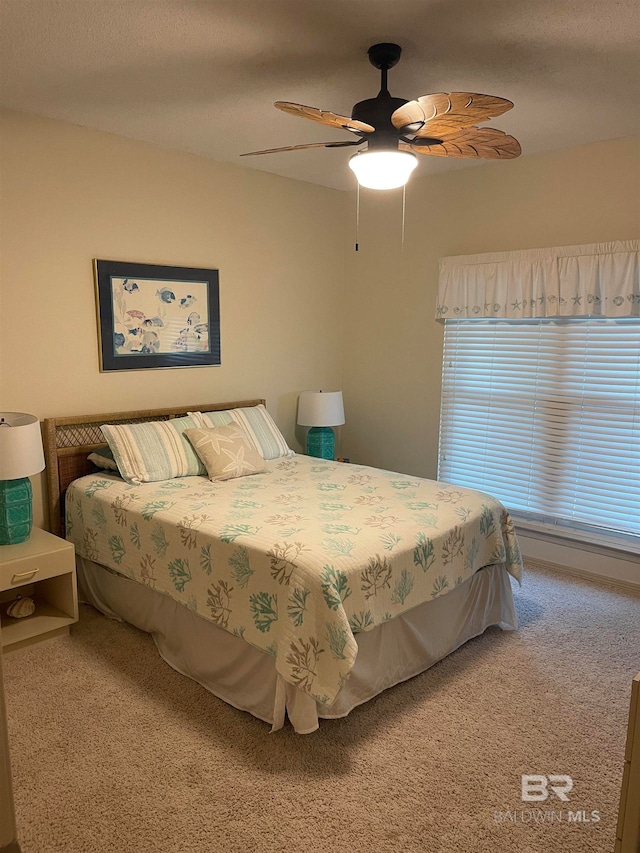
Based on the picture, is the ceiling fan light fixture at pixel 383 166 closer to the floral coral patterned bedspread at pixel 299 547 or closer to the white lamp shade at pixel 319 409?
the floral coral patterned bedspread at pixel 299 547

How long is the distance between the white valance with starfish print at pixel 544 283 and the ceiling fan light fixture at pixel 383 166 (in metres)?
1.71

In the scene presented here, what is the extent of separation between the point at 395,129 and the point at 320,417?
8.14 ft

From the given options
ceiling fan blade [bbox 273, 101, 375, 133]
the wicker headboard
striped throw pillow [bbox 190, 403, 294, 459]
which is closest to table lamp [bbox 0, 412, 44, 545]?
the wicker headboard

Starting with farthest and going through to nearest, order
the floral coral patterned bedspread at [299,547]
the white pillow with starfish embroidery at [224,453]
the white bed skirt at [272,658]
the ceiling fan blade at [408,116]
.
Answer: the white pillow with starfish embroidery at [224,453] → the white bed skirt at [272,658] → the floral coral patterned bedspread at [299,547] → the ceiling fan blade at [408,116]

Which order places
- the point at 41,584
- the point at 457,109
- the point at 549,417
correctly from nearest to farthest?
the point at 457,109 < the point at 41,584 < the point at 549,417

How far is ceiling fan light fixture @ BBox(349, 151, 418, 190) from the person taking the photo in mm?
2326

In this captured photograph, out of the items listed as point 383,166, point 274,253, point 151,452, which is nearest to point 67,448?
point 151,452

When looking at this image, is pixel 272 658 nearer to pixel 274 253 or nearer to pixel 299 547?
pixel 299 547

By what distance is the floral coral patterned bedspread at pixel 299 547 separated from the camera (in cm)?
226

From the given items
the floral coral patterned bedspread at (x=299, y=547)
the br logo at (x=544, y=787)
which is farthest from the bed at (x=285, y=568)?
the br logo at (x=544, y=787)

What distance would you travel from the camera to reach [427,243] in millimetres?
4441

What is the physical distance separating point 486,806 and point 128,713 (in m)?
1.42

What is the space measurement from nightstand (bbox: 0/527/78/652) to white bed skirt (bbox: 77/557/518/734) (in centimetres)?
25

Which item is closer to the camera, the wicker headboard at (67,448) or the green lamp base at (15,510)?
the green lamp base at (15,510)
